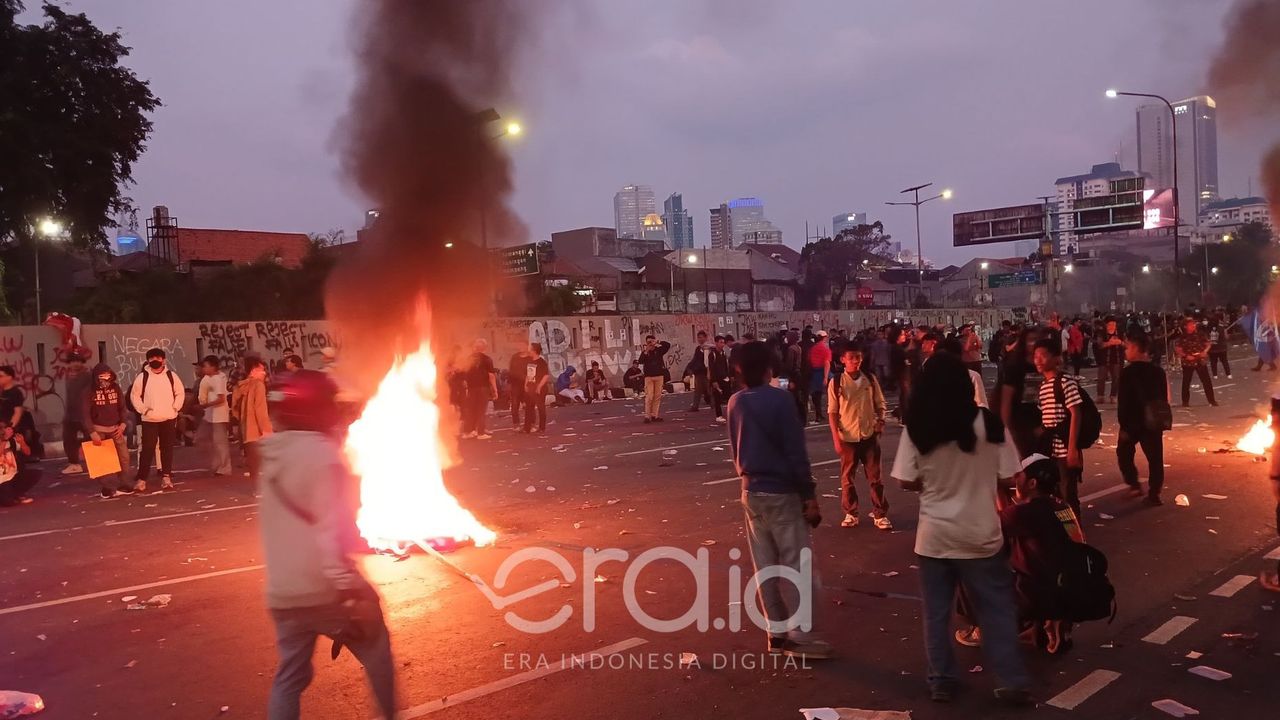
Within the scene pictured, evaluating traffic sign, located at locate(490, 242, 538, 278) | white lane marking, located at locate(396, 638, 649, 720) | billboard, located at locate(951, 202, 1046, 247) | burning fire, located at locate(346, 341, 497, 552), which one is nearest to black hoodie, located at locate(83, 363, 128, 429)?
burning fire, located at locate(346, 341, 497, 552)

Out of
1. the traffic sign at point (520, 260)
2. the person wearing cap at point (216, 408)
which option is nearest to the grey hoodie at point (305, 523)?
the person wearing cap at point (216, 408)

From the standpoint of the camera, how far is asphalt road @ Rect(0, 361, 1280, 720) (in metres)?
4.54

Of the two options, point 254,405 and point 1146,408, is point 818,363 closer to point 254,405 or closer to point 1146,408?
point 1146,408

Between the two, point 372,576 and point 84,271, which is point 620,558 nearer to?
point 372,576

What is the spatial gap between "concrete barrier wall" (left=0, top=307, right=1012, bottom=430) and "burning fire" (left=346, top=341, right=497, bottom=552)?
7.54 metres

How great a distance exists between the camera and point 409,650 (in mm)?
5270

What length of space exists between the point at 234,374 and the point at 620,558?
12381 millimetres

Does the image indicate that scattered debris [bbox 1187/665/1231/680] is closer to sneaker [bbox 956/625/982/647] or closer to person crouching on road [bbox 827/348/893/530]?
sneaker [bbox 956/625/982/647]

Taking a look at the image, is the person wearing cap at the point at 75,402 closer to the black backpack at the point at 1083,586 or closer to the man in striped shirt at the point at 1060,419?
the man in striped shirt at the point at 1060,419

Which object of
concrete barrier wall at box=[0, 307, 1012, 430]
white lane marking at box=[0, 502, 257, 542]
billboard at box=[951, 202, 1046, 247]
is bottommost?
white lane marking at box=[0, 502, 257, 542]

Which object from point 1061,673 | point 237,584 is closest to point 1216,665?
point 1061,673

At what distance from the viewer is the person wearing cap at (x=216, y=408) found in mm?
12367

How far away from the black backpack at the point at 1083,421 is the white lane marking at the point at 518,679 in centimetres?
370

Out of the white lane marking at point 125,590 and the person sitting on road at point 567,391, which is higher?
the person sitting on road at point 567,391
